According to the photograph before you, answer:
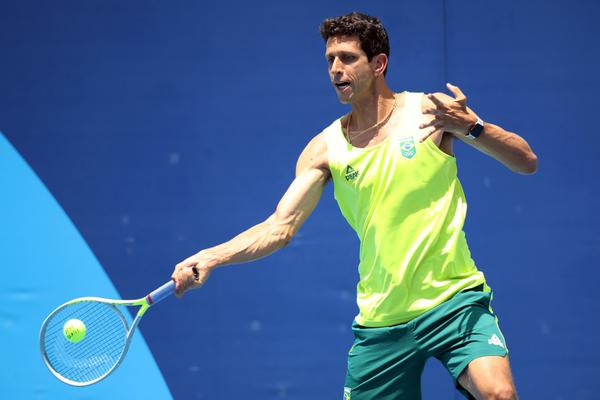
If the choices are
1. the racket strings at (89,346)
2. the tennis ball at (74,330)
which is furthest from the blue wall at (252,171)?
the tennis ball at (74,330)

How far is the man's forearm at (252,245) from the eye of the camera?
161 inches

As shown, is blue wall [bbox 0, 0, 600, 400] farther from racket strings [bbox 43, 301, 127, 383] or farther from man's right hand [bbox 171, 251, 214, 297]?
man's right hand [bbox 171, 251, 214, 297]

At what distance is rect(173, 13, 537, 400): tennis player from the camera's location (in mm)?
3938

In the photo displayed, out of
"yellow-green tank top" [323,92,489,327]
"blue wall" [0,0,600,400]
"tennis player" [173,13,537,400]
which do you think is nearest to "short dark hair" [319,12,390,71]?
"tennis player" [173,13,537,400]

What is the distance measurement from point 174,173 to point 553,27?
7.39ft

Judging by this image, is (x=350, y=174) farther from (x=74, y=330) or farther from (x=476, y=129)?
(x=74, y=330)

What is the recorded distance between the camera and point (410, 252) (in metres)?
4.04

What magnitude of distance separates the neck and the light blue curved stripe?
1.95 metres

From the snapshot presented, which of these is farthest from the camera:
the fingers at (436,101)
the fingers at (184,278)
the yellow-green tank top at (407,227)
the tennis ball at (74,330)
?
the tennis ball at (74,330)

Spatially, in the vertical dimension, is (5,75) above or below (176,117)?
above

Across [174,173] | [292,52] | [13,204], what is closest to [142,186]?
[174,173]

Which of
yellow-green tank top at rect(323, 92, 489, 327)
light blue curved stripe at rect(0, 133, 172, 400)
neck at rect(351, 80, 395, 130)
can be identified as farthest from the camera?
light blue curved stripe at rect(0, 133, 172, 400)

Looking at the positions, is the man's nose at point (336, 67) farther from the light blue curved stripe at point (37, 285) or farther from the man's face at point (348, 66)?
the light blue curved stripe at point (37, 285)

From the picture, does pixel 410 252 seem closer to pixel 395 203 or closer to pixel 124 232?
pixel 395 203
